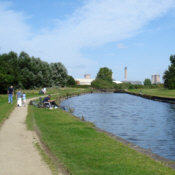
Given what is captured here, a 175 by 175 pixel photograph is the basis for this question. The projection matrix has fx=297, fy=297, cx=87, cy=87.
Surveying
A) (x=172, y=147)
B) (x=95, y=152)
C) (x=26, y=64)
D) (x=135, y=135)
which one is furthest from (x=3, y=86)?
(x=95, y=152)

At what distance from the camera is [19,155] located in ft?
29.5

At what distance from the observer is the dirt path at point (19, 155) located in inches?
292

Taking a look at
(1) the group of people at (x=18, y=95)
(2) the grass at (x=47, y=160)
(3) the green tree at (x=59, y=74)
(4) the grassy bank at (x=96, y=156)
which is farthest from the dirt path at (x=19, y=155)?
(3) the green tree at (x=59, y=74)

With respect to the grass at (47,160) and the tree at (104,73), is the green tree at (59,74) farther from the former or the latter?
the grass at (47,160)

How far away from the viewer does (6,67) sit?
5391cm

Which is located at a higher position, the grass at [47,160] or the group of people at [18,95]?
the group of people at [18,95]

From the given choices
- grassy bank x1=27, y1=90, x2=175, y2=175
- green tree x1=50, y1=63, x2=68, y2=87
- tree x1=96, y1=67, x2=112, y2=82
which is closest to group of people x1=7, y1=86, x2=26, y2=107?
grassy bank x1=27, y1=90, x2=175, y2=175

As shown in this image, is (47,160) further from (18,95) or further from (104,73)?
(104,73)

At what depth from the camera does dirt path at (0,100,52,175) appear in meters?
7.41

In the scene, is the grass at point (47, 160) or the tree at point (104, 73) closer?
the grass at point (47, 160)

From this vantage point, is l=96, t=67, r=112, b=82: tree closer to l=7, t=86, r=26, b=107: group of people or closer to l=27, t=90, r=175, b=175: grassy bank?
l=7, t=86, r=26, b=107: group of people

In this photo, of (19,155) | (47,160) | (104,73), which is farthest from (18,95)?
(104,73)

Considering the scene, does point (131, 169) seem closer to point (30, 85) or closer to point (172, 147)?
point (172, 147)

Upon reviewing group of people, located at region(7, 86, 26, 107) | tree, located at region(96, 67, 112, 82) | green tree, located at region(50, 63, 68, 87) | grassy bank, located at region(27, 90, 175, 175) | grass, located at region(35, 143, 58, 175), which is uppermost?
tree, located at region(96, 67, 112, 82)
